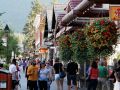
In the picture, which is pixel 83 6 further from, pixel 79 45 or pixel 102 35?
pixel 79 45

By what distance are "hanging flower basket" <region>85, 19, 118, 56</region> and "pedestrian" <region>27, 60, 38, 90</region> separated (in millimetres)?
5837

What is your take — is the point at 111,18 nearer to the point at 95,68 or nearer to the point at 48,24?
the point at 95,68

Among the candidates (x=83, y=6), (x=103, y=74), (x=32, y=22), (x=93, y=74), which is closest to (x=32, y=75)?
(x=93, y=74)

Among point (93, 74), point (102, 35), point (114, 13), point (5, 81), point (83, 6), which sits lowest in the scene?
point (93, 74)

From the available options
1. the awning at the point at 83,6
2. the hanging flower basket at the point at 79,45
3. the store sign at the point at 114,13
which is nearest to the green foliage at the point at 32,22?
the awning at the point at 83,6

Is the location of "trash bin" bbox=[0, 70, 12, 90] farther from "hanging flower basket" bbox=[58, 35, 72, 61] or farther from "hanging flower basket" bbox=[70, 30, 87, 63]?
"hanging flower basket" bbox=[58, 35, 72, 61]

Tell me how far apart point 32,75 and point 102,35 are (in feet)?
21.6

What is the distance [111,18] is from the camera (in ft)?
55.6

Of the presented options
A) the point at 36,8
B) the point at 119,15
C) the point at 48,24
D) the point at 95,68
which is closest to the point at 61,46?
the point at 95,68

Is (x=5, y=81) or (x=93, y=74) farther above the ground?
(x=5, y=81)

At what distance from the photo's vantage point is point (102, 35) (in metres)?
16.3

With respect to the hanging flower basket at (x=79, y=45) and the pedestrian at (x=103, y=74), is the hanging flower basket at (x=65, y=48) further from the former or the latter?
the pedestrian at (x=103, y=74)

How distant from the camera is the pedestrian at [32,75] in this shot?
22047 mm

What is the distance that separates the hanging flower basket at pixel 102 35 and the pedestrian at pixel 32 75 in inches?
230
